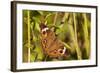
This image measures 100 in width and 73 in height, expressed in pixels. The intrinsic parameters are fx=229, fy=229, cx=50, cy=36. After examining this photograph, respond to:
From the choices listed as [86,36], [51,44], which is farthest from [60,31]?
[86,36]

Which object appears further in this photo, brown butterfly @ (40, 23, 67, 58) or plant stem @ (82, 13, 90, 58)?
plant stem @ (82, 13, 90, 58)

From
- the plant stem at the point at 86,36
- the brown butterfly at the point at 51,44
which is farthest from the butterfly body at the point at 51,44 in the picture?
the plant stem at the point at 86,36

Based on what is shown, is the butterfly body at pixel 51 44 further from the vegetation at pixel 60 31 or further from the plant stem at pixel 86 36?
the plant stem at pixel 86 36

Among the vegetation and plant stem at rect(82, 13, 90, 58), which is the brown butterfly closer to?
the vegetation

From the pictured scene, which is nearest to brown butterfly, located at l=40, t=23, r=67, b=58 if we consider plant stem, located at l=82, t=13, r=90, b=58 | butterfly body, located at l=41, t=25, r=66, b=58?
butterfly body, located at l=41, t=25, r=66, b=58

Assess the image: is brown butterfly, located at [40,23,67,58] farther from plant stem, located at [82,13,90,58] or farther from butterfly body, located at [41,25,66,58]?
plant stem, located at [82,13,90,58]

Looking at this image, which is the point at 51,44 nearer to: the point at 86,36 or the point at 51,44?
the point at 51,44

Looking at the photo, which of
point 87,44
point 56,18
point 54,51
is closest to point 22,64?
point 54,51

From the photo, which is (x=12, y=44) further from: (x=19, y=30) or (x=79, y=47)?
(x=79, y=47)
